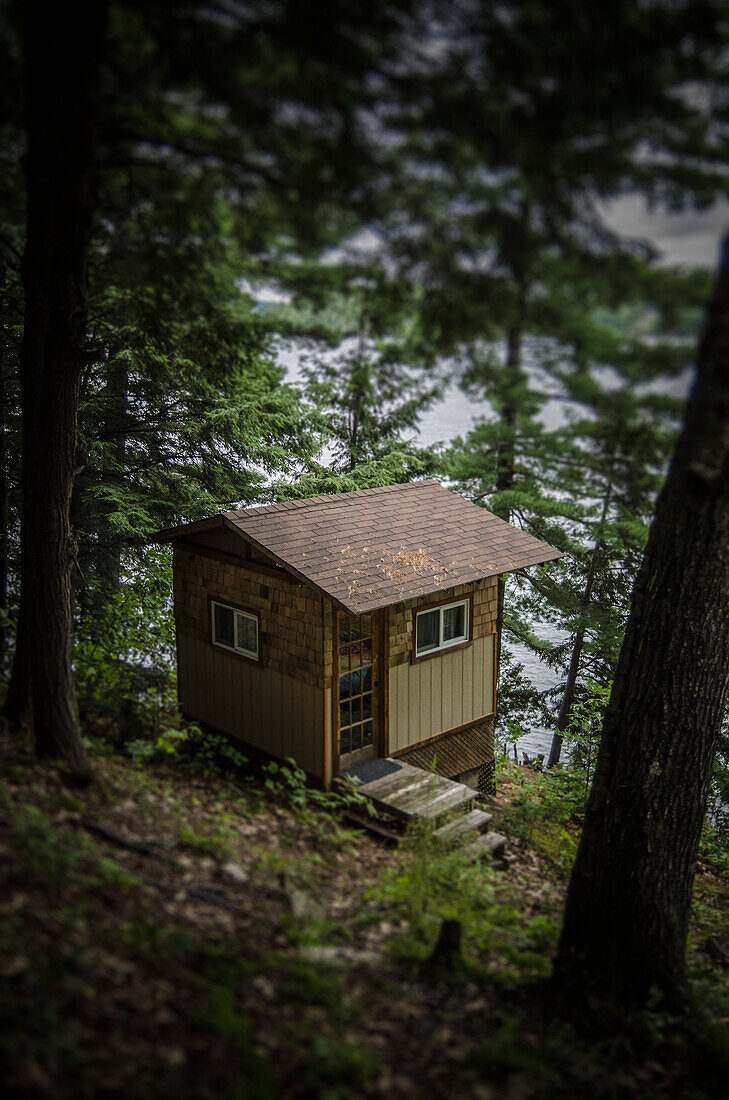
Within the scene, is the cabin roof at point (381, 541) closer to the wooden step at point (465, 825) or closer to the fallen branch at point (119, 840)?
the wooden step at point (465, 825)

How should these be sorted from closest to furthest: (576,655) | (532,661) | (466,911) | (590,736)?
1. (466,911)
2. (590,736)
3. (576,655)
4. (532,661)

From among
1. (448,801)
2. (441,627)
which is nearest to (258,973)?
(448,801)

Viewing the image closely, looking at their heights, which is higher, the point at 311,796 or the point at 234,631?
the point at 234,631

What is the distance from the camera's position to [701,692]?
16.5ft

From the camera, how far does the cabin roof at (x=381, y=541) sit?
8086mm

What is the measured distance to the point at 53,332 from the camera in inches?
219

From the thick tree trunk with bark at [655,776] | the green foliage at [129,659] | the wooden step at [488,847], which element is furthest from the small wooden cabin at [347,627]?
the thick tree trunk with bark at [655,776]

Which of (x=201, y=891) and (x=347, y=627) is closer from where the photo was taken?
(x=201, y=891)

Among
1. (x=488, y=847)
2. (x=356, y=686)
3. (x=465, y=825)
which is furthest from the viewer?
(x=356, y=686)

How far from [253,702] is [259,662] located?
22.2 inches

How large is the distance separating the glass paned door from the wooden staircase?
28 centimetres

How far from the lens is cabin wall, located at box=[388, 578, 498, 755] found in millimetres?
9008

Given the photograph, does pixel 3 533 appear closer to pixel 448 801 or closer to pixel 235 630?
pixel 235 630

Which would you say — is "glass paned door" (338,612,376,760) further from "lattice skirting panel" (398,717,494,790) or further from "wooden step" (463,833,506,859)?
"wooden step" (463,833,506,859)
